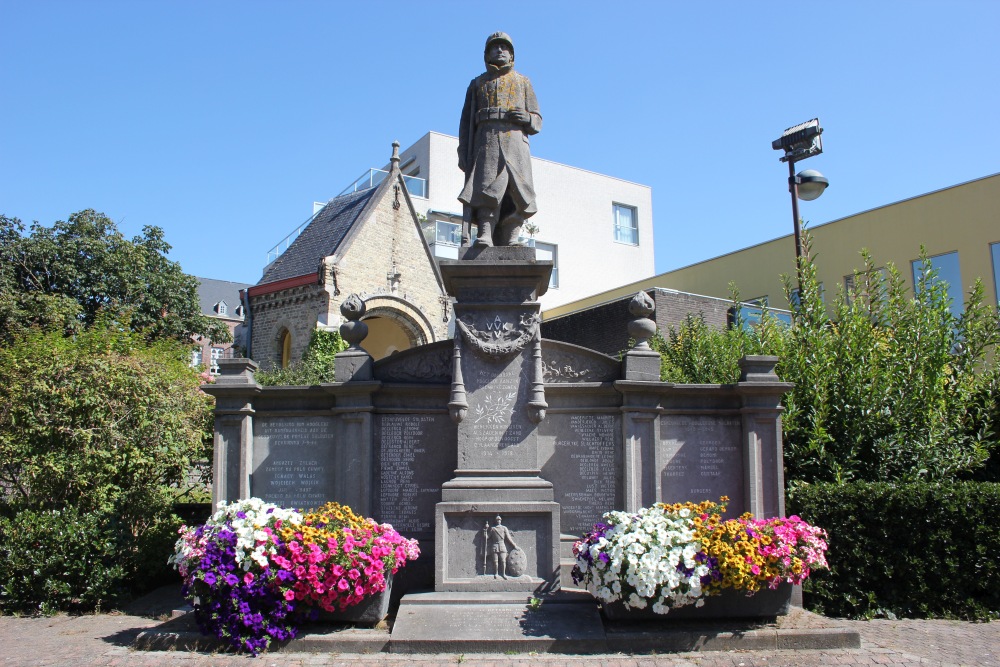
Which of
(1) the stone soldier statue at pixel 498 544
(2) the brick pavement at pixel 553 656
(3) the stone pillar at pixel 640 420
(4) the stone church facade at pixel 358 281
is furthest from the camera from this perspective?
(4) the stone church facade at pixel 358 281

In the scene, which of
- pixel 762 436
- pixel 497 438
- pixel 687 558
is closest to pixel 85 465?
pixel 497 438

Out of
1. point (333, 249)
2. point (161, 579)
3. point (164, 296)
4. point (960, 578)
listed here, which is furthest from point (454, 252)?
point (960, 578)

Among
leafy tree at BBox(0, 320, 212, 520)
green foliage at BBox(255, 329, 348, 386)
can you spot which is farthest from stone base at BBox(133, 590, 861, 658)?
green foliage at BBox(255, 329, 348, 386)

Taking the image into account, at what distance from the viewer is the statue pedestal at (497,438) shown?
781 centimetres

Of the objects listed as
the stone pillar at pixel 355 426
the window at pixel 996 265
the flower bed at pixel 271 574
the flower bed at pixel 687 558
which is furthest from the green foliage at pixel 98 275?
the window at pixel 996 265

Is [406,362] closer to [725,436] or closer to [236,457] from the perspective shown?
[236,457]

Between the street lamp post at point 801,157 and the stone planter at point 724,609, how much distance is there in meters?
7.00

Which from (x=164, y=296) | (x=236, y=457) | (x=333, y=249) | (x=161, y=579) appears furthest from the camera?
(x=164, y=296)

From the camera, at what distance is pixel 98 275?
30.2m

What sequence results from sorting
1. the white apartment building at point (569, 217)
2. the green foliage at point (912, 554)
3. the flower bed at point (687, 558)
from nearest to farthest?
1. the flower bed at point (687, 558)
2. the green foliage at point (912, 554)
3. the white apartment building at point (569, 217)

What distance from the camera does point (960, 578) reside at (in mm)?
8492

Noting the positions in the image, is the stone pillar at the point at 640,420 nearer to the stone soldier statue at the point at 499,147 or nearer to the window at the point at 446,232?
the stone soldier statue at the point at 499,147

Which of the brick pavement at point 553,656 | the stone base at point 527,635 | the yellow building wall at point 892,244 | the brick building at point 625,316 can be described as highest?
the yellow building wall at point 892,244

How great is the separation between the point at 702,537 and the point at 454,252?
92.0 feet
